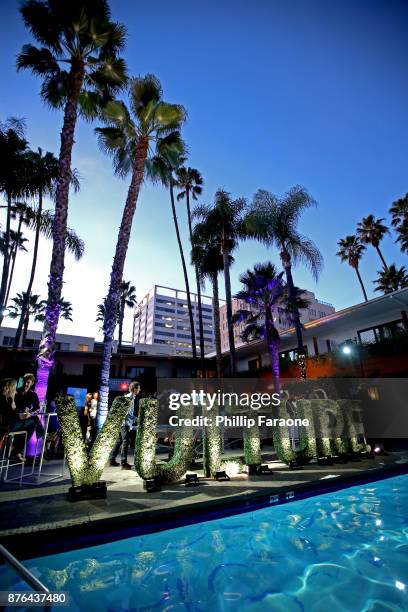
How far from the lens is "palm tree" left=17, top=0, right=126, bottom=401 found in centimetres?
1011

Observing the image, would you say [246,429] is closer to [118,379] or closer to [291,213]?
[291,213]

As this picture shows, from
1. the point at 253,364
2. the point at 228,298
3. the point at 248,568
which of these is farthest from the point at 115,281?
the point at 253,364

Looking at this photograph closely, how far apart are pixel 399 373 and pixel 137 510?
17271 mm

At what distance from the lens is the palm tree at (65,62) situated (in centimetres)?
1011

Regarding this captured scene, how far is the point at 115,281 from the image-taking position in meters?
11.1

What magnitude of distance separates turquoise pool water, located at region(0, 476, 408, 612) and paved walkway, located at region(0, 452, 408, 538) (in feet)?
1.14

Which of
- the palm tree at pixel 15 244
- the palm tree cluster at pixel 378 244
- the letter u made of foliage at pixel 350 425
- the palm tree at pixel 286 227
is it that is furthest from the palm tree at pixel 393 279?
the palm tree at pixel 15 244

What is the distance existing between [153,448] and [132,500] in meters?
1.03

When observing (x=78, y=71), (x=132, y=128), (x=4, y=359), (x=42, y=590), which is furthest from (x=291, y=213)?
(x=4, y=359)

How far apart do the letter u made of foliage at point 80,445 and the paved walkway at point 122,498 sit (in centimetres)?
46

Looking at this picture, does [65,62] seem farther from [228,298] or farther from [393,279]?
[393,279]

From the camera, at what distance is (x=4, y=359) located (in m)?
26.9

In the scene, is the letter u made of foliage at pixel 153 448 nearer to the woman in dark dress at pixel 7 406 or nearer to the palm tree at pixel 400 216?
the woman in dark dress at pixel 7 406

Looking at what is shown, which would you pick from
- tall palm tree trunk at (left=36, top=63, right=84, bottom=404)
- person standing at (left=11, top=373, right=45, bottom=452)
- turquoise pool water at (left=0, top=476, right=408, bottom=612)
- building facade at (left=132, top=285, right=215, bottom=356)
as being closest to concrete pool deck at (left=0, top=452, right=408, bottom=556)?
turquoise pool water at (left=0, top=476, right=408, bottom=612)
